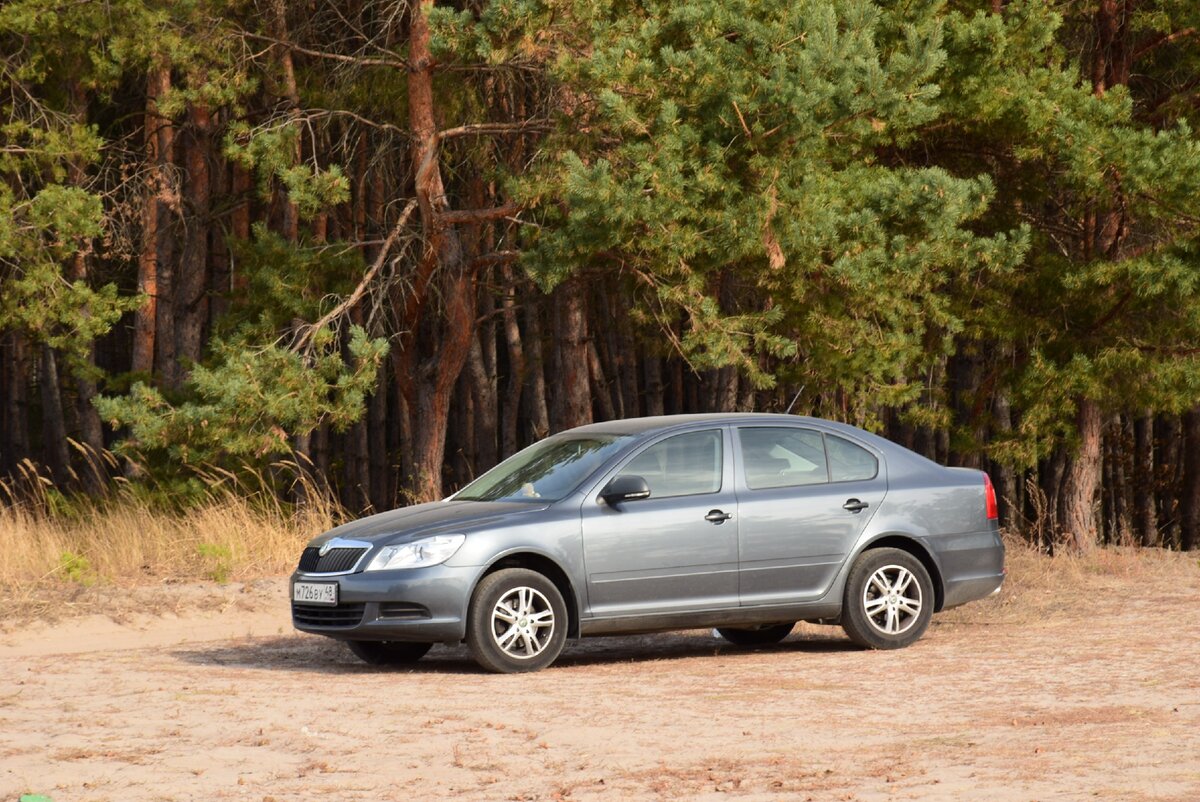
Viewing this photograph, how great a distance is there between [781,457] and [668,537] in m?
1.16

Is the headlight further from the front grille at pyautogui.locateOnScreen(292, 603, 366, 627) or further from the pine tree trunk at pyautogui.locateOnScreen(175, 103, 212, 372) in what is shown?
the pine tree trunk at pyautogui.locateOnScreen(175, 103, 212, 372)

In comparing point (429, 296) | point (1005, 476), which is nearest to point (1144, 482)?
point (1005, 476)

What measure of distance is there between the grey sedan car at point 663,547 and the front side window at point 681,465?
0.04ft

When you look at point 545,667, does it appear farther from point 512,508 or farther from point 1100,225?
point 1100,225

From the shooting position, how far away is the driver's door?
10625 mm

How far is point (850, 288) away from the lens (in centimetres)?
1825

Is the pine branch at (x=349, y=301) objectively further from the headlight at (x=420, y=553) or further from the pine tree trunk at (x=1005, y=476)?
the pine tree trunk at (x=1005, y=476)

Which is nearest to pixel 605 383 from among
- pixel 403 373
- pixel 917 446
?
pixel 917 446

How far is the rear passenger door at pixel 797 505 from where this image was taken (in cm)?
1106

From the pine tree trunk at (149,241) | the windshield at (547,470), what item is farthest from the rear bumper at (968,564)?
the pine tree trunk at (149,241)

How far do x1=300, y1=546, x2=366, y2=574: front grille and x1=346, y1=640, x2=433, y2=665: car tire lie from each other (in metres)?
0.71

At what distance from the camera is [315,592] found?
420 inches

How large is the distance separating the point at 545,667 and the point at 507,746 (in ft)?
9.38

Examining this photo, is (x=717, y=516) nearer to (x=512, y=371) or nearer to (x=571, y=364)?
(x=571, y=364)
